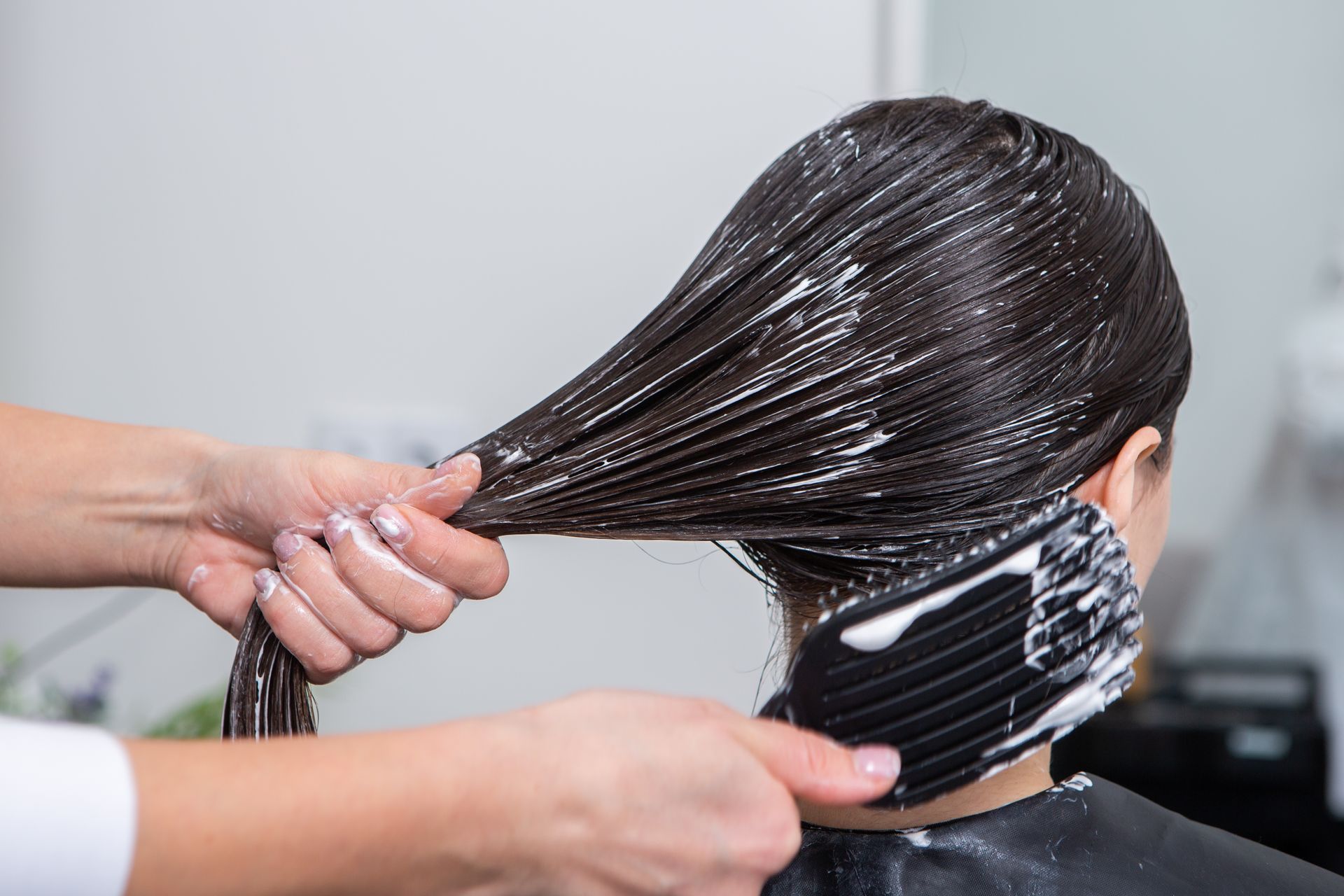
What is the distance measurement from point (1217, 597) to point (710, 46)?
1.19 meters

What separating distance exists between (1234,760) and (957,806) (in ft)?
3.32

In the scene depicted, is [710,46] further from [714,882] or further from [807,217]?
[714,882]

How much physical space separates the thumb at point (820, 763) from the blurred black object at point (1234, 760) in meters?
1.08

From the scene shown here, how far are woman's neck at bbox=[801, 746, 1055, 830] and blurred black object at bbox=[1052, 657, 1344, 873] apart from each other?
0.86 m

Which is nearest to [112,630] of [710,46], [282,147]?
[282,147]

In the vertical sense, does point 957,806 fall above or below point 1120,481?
below

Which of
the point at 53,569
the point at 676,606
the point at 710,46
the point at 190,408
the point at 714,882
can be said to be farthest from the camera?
the point at 190,408

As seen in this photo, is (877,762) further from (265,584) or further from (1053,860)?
(265,584)

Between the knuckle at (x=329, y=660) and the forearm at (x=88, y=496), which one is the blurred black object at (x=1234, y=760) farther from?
the forearm at (x=88, y=496)

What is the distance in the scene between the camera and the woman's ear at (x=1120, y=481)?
734mm

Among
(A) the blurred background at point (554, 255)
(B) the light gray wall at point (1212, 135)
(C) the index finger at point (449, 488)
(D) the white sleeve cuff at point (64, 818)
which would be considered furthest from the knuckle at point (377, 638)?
(B) the light gray wall at point (1212, 135)

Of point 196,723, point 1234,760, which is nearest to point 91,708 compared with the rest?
point 196,723

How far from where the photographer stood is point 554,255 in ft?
4.75

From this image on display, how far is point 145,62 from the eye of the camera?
1.56m
